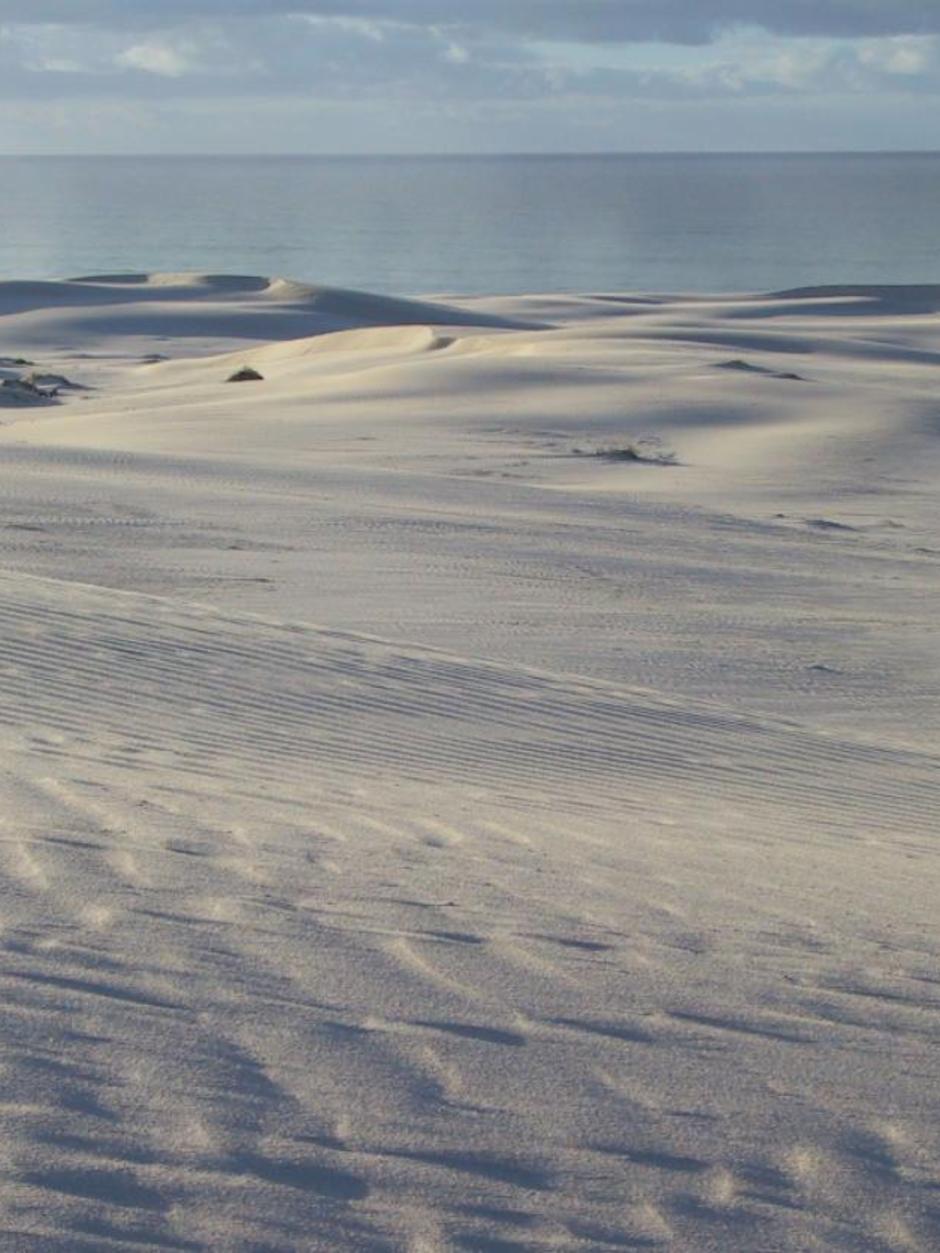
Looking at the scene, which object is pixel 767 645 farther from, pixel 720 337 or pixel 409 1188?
pixel 720 337

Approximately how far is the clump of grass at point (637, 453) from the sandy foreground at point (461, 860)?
191 cm

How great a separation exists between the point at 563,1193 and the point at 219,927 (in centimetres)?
135

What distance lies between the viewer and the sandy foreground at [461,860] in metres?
3.10

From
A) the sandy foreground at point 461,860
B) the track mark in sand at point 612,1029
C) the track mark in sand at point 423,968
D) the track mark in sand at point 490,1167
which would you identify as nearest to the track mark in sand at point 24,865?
the sandy foreground at point 461,860

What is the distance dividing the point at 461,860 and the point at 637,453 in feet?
46.1

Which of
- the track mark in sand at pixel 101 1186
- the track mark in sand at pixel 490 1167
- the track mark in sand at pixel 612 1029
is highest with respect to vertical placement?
the track mark in sand at pixel 101 1186

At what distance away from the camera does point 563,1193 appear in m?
3.07

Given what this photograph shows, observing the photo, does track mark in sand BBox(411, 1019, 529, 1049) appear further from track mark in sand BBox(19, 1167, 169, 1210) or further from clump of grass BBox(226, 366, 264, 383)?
clump of grass BBox(226, 366, 264, 383)

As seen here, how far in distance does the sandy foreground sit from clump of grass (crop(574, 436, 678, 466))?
191 cm

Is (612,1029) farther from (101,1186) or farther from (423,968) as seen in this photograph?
(101,1186)

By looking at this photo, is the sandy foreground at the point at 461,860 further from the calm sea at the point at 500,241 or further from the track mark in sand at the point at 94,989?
the calm sea at the point at 500,241

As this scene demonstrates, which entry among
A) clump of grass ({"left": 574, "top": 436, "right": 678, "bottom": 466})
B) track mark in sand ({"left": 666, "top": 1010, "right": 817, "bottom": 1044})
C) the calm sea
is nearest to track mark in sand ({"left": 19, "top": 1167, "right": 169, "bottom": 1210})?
track mark in sand ({"left": 666, "top": 1010, "right": 817, "bottom": 1044})

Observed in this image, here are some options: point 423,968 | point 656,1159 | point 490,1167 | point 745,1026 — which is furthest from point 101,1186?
point 745,1026

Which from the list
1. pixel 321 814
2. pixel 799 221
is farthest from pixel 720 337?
pixel 799 221
